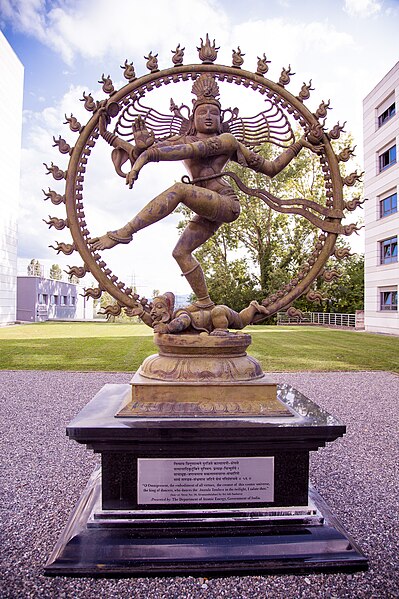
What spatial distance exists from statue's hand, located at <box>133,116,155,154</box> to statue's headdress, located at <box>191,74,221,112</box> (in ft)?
1.55

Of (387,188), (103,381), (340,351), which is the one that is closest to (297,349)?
(340,351)

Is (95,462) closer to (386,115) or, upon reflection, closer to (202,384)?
(202,384)

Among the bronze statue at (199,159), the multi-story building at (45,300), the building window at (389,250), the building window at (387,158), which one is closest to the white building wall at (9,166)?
the multi-story building at (45,300)

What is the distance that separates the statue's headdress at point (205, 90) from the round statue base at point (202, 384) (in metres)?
1.79

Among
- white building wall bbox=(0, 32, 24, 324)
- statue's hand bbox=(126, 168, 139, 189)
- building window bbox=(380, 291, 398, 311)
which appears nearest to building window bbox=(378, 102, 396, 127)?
building window bbox=(380, 291, 398, 311)

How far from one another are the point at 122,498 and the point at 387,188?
80.7 ft

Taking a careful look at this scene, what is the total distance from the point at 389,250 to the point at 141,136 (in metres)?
24.0

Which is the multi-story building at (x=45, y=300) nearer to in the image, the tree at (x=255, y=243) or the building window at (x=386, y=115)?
the tree at (x=255, y=243)

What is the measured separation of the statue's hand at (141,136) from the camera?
306 cm

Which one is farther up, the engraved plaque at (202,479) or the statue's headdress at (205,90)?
the statue's headdress at (205,90)

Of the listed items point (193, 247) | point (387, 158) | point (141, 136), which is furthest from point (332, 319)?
point (141, 136)

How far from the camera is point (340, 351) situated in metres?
14.3

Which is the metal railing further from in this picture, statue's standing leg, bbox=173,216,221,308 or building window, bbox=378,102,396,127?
statue's standing leg, bbox=173,216,221,308

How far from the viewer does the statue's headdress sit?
3213 mm
